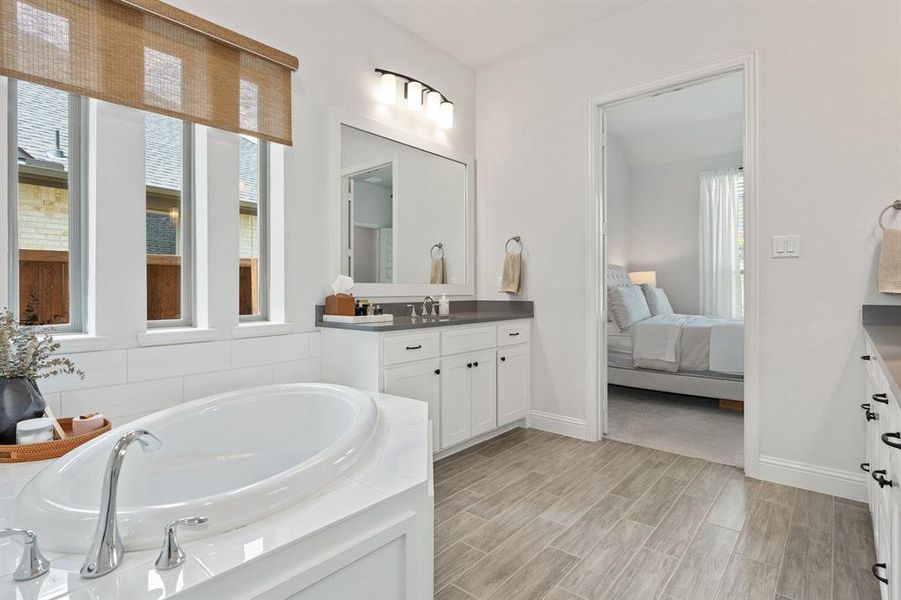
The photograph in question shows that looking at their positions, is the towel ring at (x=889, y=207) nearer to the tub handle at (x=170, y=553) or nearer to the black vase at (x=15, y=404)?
the tub handle at (x=170, y=553)

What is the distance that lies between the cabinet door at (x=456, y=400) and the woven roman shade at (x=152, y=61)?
158cm

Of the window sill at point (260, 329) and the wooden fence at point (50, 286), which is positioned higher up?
the wooden fence at point (50, 286)

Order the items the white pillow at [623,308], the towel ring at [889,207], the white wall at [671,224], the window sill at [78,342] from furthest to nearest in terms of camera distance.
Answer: the white wall at [671,224] < the white pillow at [623,308] < the towel ring at [889,207] < the window sill at [78,342]

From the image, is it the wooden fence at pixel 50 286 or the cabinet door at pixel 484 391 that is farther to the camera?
the cabinet door at pixel 484 391

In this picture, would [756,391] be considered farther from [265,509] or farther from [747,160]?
[265,509]

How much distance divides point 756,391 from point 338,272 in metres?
2.45

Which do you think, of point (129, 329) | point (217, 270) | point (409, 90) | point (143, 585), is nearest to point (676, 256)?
point (409, 90)

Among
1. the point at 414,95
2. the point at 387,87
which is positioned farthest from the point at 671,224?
the point at 387,87

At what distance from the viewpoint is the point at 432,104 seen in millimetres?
3277

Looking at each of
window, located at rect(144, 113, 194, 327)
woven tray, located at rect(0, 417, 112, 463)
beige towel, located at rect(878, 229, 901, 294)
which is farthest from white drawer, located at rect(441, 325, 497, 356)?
beige towel, located at rect(878, 229, 901, 294)

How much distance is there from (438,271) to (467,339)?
0.78 meters

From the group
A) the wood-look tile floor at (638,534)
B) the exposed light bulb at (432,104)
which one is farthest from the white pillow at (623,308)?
the exposed light bulb at (432,104)

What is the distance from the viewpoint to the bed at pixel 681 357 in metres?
3.73

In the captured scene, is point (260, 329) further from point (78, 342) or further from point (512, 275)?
point (512, 275)
